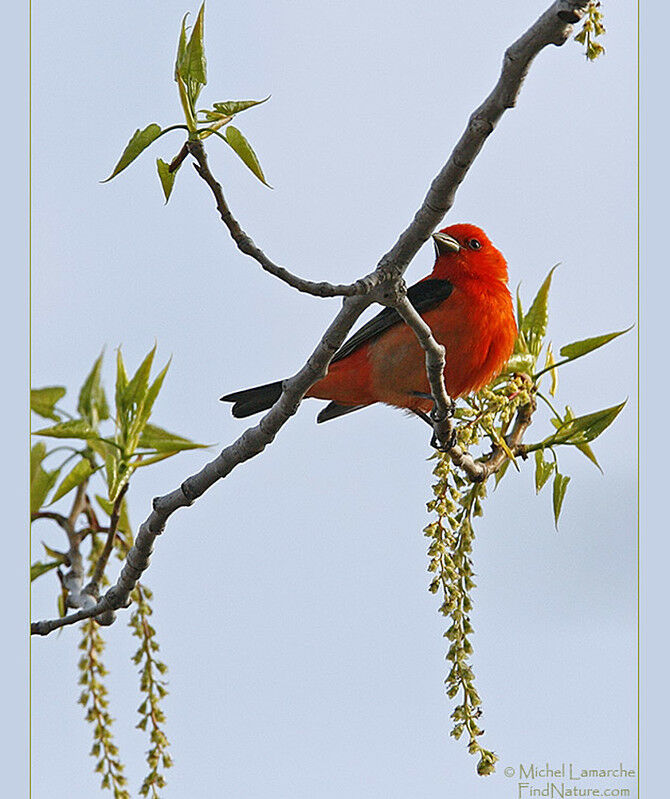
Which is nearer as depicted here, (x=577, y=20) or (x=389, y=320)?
(x=577, y=20)

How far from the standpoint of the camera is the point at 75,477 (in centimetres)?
208

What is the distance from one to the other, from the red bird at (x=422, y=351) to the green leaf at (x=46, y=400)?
0.60 m

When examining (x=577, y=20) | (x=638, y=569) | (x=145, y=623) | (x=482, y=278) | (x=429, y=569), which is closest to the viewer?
(x=577, y=20)

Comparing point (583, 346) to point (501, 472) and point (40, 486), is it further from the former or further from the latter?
point (40, 486)

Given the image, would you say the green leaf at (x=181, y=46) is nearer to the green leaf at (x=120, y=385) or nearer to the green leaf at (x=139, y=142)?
the green leaf at (x=139, y=142)

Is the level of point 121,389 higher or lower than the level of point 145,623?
higher

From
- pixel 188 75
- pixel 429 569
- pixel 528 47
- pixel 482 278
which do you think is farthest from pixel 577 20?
pixel 482 278

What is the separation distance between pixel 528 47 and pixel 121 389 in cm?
113

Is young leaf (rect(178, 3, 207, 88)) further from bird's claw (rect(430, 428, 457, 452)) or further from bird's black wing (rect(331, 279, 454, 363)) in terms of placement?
bird's black wing (rect(331, 279, 454, 363))

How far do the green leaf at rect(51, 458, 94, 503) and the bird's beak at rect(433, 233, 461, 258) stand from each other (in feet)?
3.98

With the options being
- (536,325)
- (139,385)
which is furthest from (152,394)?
(536,325)

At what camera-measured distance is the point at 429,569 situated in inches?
62.2

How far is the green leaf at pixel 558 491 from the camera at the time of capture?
1.99 metres

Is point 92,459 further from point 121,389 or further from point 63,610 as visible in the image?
point 63,610
